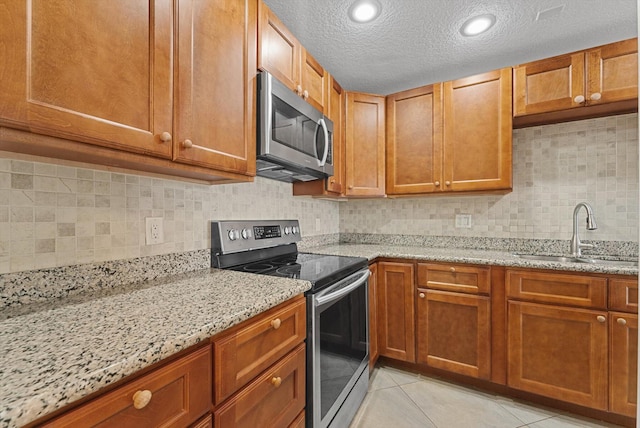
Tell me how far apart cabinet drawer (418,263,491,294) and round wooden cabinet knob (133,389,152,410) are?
182 cm

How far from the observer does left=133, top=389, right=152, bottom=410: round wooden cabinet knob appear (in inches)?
23.6

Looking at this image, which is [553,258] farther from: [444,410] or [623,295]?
[444,410]

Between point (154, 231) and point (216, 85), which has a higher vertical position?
point (216, 85)

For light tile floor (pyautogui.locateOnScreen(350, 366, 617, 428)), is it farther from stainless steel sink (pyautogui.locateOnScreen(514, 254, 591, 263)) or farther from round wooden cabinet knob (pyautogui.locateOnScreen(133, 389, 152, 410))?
round wooden cabinet knob (pyautogui.locateOnScreen(133, 389, 152, 410))

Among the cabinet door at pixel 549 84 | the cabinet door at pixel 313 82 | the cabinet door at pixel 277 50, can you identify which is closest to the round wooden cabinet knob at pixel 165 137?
the cabinet door at pixel 277 50

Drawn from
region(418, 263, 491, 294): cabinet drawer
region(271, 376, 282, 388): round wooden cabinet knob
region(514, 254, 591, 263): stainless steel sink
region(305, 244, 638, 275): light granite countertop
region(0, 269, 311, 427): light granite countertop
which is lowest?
region(271, 376, 282, 388): round wooden cabinet knob

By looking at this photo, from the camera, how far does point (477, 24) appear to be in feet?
5.50

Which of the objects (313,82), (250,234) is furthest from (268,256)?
(313,82)

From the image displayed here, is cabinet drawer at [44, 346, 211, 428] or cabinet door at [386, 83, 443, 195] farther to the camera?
cabinet door at [386, 83, 443, 195]

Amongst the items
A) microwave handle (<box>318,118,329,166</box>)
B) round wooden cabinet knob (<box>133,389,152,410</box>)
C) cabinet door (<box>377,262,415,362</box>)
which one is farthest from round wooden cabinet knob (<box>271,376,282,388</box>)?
cabinet door (<box>377,262,415,362</box>)

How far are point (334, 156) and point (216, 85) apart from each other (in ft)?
3.92

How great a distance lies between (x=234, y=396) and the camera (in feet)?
2.79

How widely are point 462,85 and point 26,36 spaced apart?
2.34m

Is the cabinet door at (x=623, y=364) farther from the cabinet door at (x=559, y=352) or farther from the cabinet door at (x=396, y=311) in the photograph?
the cabinet door at (x=396, y=311)
